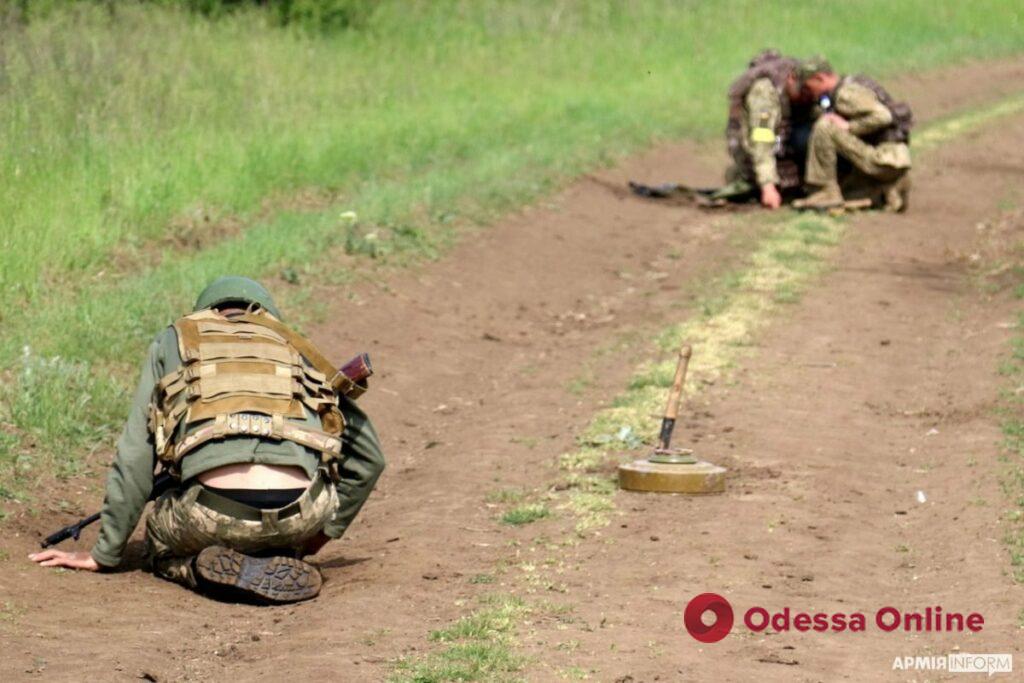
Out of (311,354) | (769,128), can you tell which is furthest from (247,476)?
(769,128)

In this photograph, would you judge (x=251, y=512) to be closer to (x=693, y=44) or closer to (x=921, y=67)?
(x=693, y=44)

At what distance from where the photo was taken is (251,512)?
19.8 feet

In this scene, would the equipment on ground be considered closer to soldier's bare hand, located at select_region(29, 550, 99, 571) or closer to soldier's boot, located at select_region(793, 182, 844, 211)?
soldier's bare hand, located at select_region(29, 550, 99, 571)

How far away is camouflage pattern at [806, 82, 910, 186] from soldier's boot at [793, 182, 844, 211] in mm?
191

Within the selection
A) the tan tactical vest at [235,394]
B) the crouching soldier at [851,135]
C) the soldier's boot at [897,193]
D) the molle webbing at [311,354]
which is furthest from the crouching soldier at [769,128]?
the tan tactical vest at [235,394]

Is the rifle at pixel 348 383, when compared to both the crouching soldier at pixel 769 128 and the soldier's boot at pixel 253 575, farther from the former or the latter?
the crouching soldier at pixel 769 128

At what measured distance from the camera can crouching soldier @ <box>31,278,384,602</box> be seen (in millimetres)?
6008

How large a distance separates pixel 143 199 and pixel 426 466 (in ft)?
14.1

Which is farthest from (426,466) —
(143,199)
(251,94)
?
(251,94)

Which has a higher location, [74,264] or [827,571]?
[827,571]

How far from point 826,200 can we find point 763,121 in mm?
881

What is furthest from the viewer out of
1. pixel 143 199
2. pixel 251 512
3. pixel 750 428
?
pixel 143 199

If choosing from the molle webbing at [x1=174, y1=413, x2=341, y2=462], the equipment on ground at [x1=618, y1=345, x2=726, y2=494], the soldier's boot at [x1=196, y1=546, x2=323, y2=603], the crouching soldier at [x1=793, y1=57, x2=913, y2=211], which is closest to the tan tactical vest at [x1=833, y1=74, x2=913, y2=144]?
the crouching soldier at [x1=793, y1=57, x2=913, y2=211]

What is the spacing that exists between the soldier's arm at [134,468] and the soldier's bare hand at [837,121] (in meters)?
9.76
